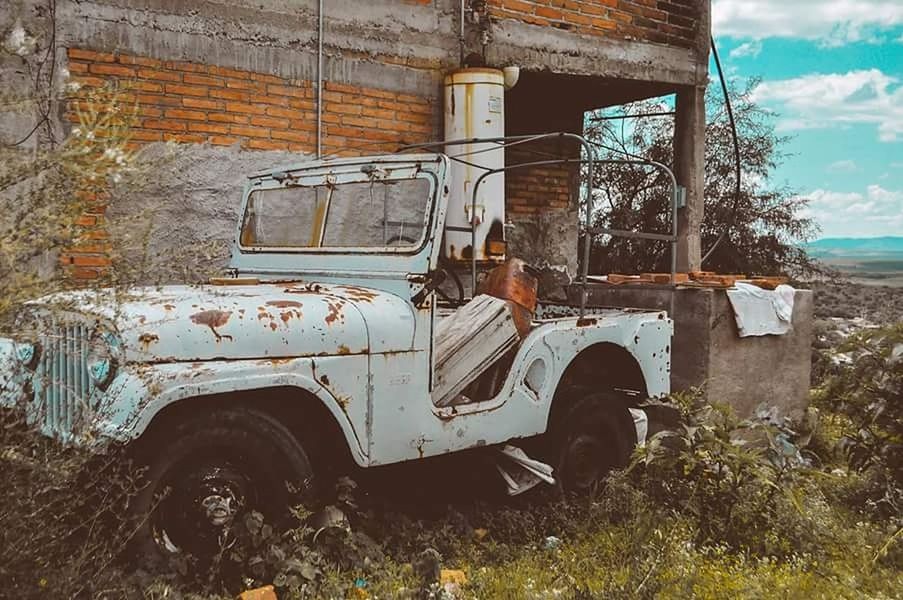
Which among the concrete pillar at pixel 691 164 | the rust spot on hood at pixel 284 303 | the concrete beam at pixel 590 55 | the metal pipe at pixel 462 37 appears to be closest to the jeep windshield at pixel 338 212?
the rust spot on hood at pixel 284 303

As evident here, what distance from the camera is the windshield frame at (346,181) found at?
13.7 ft

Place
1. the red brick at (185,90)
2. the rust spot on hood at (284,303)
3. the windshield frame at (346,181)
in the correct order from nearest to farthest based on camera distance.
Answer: the rust spot on hood at (284,303) < the windshield frame at (346,181) < the red brick at (185,90)

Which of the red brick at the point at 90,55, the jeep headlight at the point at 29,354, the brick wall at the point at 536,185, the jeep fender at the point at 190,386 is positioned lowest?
the jeep fender at the point at 190,386

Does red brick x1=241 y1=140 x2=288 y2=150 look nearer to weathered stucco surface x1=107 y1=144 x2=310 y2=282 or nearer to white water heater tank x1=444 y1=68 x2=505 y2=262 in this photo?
weathered stucco surface x1=107 y1=144 x2=310 y2=282

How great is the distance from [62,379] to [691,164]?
298 inches

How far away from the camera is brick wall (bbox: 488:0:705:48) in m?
8.19

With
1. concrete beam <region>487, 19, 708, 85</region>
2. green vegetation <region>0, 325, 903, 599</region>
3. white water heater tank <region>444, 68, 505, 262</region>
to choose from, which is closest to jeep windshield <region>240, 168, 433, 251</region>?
green vegetation <region>0, 325, 903, 599</region>

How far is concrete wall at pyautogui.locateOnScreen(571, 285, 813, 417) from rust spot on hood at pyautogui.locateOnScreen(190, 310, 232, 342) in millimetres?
4201

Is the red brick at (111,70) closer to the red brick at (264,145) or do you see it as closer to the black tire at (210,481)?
the red brick at (264,145)

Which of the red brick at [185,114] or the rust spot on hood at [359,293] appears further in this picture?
the red brick at [185,114]

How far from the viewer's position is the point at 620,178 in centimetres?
1472

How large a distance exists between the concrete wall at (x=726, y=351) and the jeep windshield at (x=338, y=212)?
10.5ft

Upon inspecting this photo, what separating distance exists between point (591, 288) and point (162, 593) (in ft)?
17.8

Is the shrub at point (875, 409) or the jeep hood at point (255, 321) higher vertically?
the jeep hood at point (255, 321)
